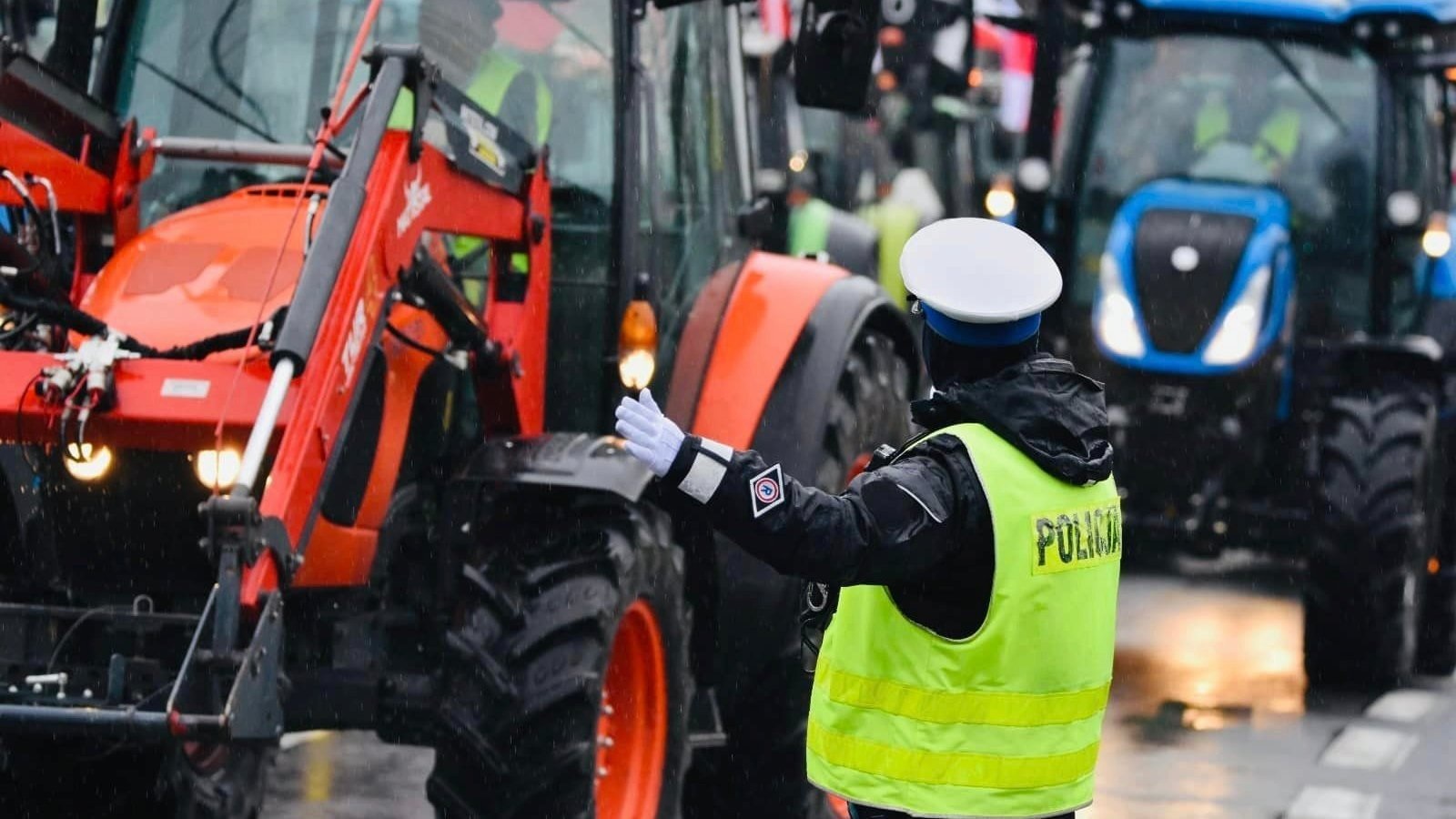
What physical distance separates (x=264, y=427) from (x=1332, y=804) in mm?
4524

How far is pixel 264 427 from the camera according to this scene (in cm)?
527

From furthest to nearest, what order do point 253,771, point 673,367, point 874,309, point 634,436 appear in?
point 874,309, point 673,367, point 253,771, point 634,436

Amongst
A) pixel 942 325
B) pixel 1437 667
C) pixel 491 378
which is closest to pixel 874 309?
pixel 491 378

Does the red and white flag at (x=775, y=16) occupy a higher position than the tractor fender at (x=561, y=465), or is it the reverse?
the red and white flag at (x=775, y=16)

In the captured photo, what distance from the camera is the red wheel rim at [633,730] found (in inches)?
256

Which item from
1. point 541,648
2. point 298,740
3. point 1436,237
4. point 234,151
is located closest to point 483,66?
point 234,151

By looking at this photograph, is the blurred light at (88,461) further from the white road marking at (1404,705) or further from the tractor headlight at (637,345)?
the white road marking at (1404,705)

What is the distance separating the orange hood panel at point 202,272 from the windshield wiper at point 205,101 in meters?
0.21

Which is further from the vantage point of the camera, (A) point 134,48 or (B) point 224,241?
(A) point 134,48

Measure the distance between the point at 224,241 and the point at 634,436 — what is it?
2.64 m

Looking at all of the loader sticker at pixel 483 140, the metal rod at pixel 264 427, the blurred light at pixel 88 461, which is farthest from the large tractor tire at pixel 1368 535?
the metal rod at pixel 264 427

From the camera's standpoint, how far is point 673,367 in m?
7.36

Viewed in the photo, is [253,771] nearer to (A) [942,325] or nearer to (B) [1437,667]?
(A) [942,325]

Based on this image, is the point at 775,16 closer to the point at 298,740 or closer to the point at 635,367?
the point at 298,740
